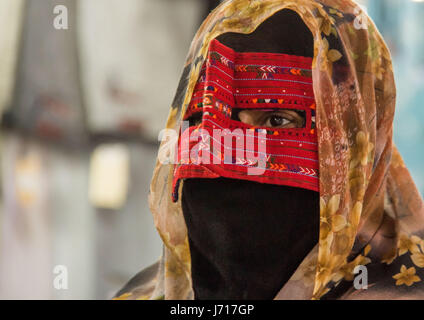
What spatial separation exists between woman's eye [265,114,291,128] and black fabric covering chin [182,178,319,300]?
0.13 m

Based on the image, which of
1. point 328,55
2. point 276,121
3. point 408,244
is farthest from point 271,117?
point 408,244

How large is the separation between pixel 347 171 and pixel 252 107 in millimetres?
242

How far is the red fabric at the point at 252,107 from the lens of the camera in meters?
1.09

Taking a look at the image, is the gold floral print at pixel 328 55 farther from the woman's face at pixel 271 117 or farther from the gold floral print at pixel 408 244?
the gold floral print at pixel 408 244

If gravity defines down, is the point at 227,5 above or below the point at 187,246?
above

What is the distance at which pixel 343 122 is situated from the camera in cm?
117

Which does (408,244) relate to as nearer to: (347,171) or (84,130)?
(347,171)

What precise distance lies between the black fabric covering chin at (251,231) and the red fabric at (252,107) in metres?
0.03

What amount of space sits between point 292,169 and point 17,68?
4.45ft

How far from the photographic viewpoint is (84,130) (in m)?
2.15

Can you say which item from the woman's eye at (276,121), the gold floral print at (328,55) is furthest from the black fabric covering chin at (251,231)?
the gold floral print at (328,55)
